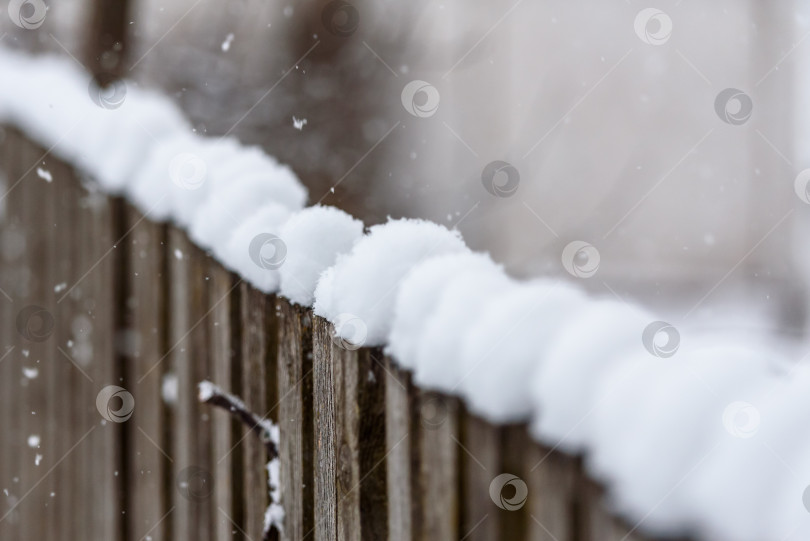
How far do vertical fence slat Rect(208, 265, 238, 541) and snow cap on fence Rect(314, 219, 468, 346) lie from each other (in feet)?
1.78

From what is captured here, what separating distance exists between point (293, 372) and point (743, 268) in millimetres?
9013

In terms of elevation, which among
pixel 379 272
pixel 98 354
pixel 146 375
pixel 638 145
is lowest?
pixel 379 272

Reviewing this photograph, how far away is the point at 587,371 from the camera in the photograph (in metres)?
0.65

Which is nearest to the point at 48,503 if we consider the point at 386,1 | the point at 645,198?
the point at 386,1

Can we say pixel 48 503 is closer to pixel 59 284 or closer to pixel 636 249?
pixel 59 284
